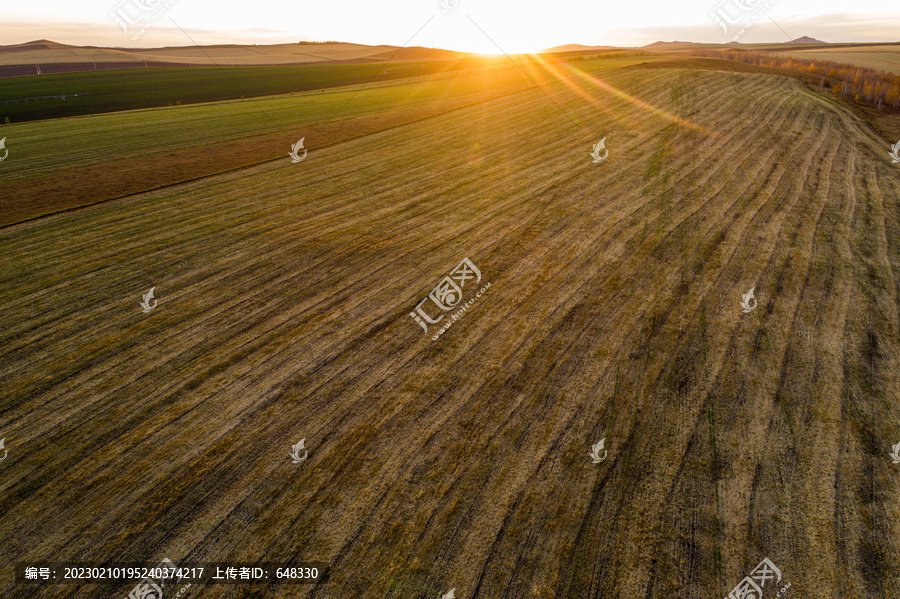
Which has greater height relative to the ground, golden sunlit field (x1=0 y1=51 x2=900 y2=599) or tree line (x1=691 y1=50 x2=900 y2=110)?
tree line (x1=691 y1=50 x2=900 y2=110)

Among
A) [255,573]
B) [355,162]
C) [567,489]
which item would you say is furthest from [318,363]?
[355,162]

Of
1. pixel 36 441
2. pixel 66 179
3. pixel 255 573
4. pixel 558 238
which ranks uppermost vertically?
pixel 66 179

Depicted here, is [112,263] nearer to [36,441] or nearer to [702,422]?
[36,441]

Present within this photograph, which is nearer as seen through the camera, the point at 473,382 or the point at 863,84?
the point at 473,382

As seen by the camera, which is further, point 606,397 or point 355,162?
point 355,162

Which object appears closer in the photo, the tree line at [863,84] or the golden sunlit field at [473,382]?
the golden sunlit field at [473,382]

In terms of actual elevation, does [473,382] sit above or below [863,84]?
below

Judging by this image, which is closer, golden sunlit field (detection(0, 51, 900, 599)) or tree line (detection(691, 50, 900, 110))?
golden sunlit field (detection(0, 51, 900, 599))

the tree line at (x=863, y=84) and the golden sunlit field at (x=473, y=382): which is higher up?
the tree line at (x=863, y=84)
